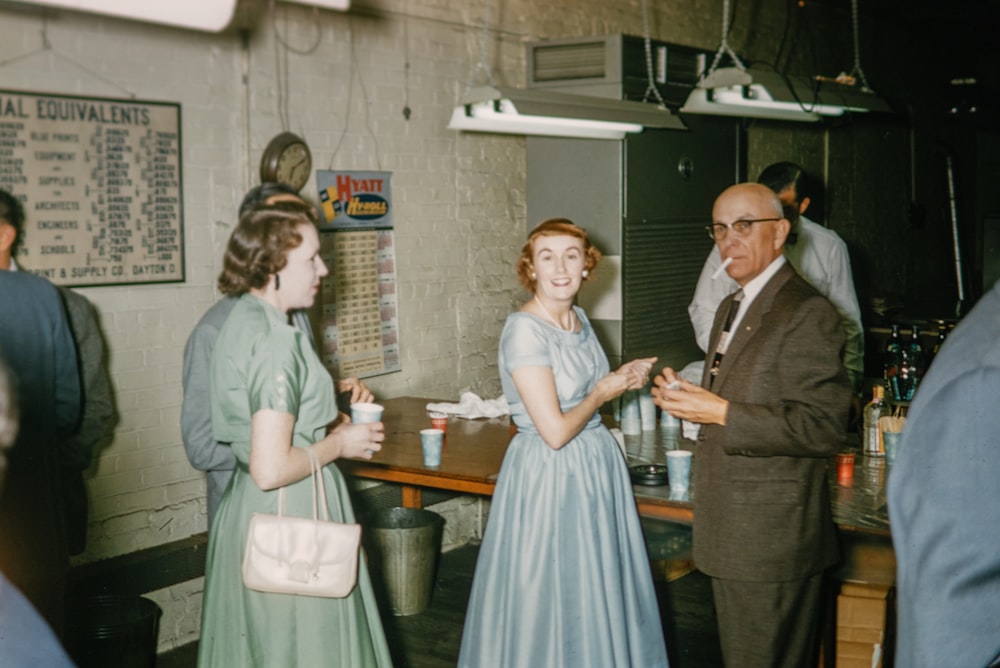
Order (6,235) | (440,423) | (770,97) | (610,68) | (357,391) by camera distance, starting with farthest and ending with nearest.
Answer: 1. (610,68)
2. (770,97)
3. (440,423)
4. (6,235)
5. (357,391)

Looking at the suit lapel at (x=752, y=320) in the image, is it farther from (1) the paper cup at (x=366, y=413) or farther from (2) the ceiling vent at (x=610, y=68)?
(2) the ceiling vent at (x=610, y=68)

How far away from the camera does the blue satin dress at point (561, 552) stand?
3285 millimetres

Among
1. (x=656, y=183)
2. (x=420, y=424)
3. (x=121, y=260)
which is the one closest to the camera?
(x=121, y=260)

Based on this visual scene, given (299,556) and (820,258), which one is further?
(820,258)

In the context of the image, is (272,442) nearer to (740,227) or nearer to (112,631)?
(740,227)

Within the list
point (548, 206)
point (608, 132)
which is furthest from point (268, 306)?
point (548, 206)

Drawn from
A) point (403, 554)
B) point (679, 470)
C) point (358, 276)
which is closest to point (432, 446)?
point (679, 470)

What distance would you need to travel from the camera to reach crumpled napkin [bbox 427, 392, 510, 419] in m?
5.02

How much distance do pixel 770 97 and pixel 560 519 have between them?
2.57 m

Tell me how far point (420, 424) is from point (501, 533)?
1.59 metres

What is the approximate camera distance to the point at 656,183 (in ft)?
20.8

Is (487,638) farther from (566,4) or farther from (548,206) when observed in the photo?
(566,4)

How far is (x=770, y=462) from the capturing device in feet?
9.94

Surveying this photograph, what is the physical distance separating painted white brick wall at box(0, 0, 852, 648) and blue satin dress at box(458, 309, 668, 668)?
1857 millimetres
